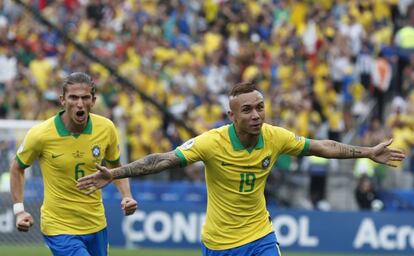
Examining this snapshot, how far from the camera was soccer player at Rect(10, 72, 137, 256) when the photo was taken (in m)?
10.6

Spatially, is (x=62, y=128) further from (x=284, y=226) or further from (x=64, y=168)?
(x=284, y=226)

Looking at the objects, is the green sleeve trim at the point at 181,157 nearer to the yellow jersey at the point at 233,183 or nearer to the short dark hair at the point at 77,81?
the yellow jersey at the point at 233,183

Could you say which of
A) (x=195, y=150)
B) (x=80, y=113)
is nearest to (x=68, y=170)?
(x=80, y=113)

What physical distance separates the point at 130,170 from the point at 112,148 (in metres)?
1.23

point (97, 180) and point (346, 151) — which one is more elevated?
point (346, 151)

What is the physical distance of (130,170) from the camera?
9.88 meters

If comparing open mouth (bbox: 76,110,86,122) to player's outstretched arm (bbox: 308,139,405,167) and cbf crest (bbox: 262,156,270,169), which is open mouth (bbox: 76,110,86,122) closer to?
cbf crest (bbox: 262,156,270,169)

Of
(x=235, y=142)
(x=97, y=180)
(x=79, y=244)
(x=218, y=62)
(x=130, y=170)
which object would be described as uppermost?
(x=218, y=62)

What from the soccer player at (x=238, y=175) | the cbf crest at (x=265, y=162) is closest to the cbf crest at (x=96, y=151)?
the soccer player at (x=238, y=175)

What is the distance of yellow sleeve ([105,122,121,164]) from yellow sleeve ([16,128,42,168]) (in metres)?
0.67

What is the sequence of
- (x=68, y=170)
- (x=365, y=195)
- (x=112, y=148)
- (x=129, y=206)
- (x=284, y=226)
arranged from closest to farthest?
(x=129, y=206) → (x=68, y=170) → (x=112, y=148) → (x=284, y=226) → (x=365, y=195)

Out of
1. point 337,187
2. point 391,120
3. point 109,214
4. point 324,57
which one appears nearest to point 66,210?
point 109,214

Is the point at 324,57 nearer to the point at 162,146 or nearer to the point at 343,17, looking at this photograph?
the point at 343,17

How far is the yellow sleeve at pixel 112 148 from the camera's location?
11.0 metres
